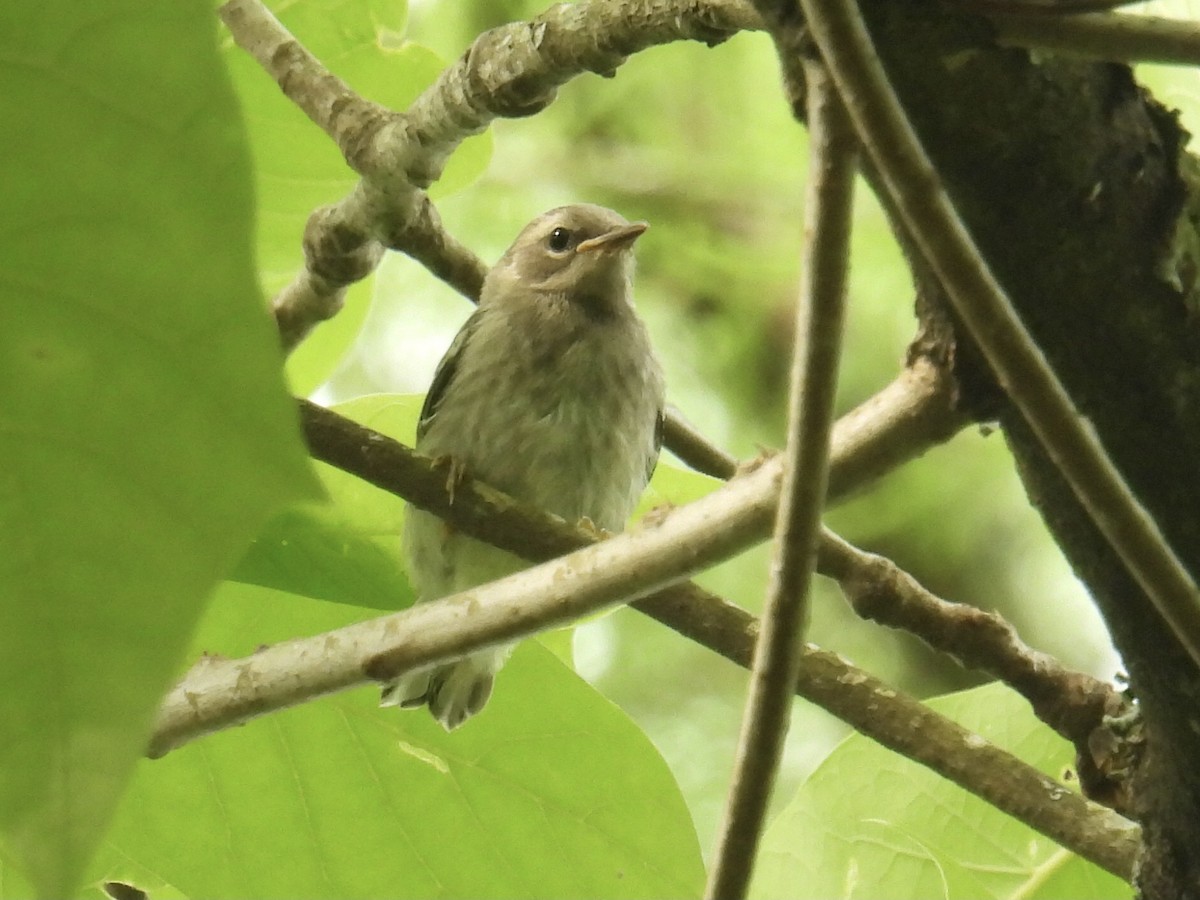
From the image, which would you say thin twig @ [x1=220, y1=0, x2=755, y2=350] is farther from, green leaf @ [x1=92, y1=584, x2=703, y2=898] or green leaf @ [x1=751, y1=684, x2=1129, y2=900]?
green leaf @ [x1=751, y1=684, x2=1129, y2=900]

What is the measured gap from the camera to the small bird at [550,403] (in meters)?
3.85

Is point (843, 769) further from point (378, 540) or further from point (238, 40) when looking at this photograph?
point (238, 40)

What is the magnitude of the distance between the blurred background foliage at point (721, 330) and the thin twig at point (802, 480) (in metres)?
4.87

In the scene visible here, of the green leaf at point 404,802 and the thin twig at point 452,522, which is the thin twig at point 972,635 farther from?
the green leaf at point 404,802

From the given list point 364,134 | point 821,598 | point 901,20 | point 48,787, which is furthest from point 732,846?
point 821,598

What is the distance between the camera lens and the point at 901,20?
1.28m

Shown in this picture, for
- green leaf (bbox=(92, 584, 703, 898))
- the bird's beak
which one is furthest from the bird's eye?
green leaf (bbox=(92, 584, 703, 898))

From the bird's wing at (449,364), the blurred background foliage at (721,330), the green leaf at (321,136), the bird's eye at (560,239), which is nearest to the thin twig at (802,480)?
the green leaf at (321,136)

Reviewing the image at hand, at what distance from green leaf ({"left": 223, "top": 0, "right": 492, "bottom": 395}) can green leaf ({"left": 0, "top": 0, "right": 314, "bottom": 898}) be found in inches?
85.3

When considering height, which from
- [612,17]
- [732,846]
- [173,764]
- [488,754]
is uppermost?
[612,17]

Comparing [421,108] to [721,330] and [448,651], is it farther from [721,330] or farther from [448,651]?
[721,330]

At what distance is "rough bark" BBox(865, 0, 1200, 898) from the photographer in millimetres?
1311

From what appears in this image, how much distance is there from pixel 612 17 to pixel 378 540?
3.65 feet

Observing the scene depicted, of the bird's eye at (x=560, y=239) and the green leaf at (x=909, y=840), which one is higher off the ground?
the bird's eye at (x=560, y=239)
